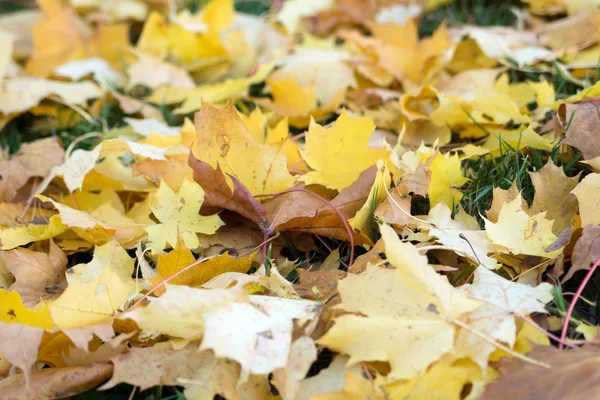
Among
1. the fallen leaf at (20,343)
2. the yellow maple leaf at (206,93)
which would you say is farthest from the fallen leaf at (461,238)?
the yellow maple leaf at (206,93)

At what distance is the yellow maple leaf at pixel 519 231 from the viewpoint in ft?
3.03

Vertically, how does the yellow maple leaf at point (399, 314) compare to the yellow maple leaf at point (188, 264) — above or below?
above

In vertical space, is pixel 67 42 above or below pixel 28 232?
above

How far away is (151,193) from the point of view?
3.78 ft

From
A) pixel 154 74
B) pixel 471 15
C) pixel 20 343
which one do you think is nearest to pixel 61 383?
pixel 20 343

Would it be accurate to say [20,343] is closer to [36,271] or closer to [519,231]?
[36,271]

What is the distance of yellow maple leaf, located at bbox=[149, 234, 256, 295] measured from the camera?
0.93 m

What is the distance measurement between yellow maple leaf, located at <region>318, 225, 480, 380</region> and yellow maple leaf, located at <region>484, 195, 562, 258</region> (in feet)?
0.59

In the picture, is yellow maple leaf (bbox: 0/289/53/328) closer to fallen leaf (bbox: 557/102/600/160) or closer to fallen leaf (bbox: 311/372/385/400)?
fallen leaf (bbox: 311/372/385/400)

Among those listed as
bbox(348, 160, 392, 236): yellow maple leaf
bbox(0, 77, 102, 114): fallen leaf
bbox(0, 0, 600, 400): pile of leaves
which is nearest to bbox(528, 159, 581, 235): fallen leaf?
bbox(0, 0, 600, 400): pile of leaves

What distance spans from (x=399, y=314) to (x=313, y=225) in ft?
1.01

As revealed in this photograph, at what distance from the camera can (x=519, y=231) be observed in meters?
0.94

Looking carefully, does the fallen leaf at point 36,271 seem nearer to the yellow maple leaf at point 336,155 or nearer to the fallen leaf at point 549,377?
the yellow maple leaf at point 336,155

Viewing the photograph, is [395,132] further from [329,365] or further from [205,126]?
[329,365]
